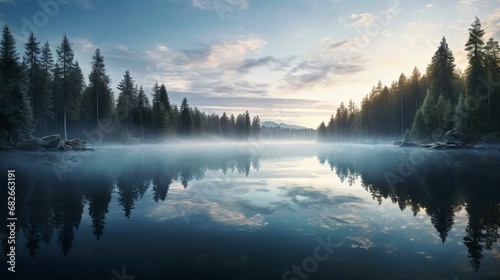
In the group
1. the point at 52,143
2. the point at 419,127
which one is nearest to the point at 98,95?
the point at 52,143

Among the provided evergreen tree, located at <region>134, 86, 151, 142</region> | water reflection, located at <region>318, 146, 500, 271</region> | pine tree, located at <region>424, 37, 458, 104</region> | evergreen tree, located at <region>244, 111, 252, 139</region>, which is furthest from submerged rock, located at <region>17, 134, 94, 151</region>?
evergreen tree, located at <region>244, 111, 252, 139</region>

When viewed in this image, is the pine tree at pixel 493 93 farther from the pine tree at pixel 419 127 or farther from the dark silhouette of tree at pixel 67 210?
the dark silhouette of tree at pixel 67 210

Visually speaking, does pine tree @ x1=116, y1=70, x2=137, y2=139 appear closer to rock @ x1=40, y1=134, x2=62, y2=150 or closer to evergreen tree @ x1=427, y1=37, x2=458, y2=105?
rock @ x1=40, y1=134, x2=62, y2=150

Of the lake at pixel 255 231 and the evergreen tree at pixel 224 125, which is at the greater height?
the evergreen tree at pixel 224 125

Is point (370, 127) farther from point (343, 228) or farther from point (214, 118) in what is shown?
point (343, 228)

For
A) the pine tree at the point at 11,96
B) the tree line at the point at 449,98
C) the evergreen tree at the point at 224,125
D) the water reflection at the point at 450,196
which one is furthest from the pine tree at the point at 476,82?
the evergreen tree at the point at 224,125

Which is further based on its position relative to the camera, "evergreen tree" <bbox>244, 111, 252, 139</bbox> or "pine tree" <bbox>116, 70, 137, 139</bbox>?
"evergreen tree" <bbox>244, 111, 252, 139</bbox>

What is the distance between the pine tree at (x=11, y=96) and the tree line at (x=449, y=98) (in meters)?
64.8

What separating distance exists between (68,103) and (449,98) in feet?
244

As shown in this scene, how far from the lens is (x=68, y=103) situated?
50250mm

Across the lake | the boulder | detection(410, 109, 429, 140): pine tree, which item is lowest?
the lake

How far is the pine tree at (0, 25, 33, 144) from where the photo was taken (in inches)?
1315

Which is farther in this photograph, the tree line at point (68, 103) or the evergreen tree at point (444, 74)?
the evergreen tree at point (444, 74)

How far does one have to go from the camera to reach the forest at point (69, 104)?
35.6 m
